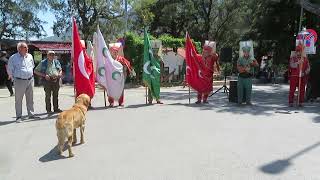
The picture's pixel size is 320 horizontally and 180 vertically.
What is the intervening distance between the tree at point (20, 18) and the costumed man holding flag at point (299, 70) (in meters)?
25.4

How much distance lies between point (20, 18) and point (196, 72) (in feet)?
78.9

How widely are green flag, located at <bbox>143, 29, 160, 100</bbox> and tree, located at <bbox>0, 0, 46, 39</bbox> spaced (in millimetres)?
22660

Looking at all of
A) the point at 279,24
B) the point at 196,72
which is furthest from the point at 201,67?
the point at 279,24

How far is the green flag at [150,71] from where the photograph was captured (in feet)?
47.4

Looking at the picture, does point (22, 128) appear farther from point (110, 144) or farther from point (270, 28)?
point (270, 28)

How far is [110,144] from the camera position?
8594 mm

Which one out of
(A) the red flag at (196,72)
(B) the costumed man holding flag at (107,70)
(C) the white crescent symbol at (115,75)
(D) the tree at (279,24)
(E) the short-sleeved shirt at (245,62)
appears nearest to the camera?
(B) the costumed man holding flag at (107,70)

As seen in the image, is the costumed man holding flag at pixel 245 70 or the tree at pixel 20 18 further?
the tree at pixel 20 18

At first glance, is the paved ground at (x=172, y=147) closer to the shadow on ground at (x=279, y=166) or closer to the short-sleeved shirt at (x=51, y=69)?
the shadow on ground at (x=279, y=166)

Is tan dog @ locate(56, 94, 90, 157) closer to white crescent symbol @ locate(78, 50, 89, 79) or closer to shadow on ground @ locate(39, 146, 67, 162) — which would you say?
shadow on ground @ locate(39, 146, 67, 162)

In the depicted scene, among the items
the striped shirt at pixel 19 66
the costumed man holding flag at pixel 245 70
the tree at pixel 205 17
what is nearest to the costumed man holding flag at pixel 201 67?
A: the costumed man holding flag at pixel 245 70

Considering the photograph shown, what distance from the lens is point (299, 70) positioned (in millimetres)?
14016

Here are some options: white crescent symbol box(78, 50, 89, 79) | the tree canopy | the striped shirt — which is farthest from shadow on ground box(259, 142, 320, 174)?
the tree canopy

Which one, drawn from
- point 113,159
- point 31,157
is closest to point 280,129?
point 113,159
